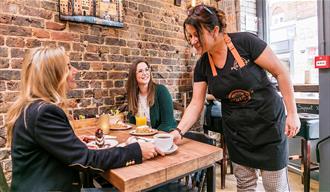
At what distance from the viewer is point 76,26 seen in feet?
8.24

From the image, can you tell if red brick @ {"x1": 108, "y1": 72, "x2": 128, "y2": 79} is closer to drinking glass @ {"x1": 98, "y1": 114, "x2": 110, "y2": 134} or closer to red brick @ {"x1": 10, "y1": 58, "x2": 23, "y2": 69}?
red brick @ {"x1": 10, "y1": 58, "x2": 23, "y2": 69}

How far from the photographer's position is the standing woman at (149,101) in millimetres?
2449

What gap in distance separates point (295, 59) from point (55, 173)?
10.2 ft

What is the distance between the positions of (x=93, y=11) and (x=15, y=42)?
79cm

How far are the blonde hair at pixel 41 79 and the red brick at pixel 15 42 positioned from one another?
1267 millimetres

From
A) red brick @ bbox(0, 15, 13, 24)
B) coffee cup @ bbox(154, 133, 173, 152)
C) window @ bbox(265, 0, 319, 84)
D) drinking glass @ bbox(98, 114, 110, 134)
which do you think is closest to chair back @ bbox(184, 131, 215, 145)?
coffee cup @ bbox(154, 133, 173, 152)

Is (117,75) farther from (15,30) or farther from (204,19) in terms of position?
(204,19)

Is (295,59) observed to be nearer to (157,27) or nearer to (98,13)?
(157,27)

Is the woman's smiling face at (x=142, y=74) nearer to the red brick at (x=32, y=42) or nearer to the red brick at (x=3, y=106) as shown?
the red brick at (x=32, y=42)

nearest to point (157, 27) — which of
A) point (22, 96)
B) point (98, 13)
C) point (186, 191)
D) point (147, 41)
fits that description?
point (147, 41)

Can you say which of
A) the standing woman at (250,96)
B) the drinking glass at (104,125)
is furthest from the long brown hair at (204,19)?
the drinking glass at (104,125)

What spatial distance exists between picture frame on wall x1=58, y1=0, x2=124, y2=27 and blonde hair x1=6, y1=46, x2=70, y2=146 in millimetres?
1478

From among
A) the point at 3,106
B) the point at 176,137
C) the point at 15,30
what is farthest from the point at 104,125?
the point at 15,30

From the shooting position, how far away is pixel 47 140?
98 cm
